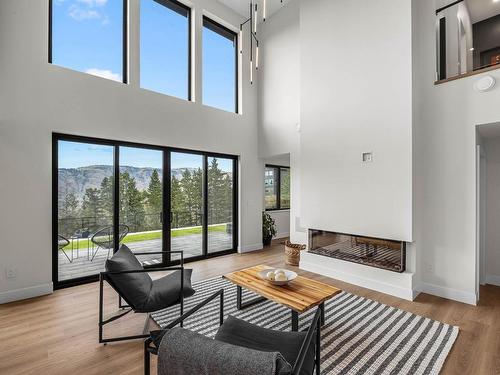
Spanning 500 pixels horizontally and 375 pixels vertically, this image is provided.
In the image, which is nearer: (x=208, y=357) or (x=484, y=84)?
(x=208, y=357)

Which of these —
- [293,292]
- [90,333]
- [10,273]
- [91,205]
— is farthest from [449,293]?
[10,273]

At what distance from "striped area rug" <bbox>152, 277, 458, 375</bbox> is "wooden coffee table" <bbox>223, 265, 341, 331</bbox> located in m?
0.25

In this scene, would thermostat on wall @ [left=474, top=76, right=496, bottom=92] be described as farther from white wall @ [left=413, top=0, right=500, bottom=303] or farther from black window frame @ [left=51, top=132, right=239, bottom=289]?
black window frame @ [left=51, top=132, right=239, bottom=289]

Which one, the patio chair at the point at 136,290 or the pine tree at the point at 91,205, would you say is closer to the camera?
the patio chair at the point at 136,290

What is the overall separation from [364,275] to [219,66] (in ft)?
15.8

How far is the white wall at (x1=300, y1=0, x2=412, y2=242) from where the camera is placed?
3.48 metres

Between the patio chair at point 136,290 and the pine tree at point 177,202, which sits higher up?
the pine tree at point 177,202

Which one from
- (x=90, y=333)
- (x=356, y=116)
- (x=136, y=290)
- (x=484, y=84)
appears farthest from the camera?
(x=356, y=116)

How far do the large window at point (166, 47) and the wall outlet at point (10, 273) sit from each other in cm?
319

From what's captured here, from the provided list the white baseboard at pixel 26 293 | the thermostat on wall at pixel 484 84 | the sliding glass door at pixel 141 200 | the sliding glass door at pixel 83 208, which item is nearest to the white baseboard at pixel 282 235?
the sliding glass door at pixel 141 200

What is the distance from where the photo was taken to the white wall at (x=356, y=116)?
348cm

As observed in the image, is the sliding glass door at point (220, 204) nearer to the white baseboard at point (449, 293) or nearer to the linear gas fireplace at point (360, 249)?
the linear gas fireplace at point (360, 249)

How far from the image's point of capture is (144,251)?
4527 millimetres

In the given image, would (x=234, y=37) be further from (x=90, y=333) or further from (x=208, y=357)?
(x=208, y=357)
